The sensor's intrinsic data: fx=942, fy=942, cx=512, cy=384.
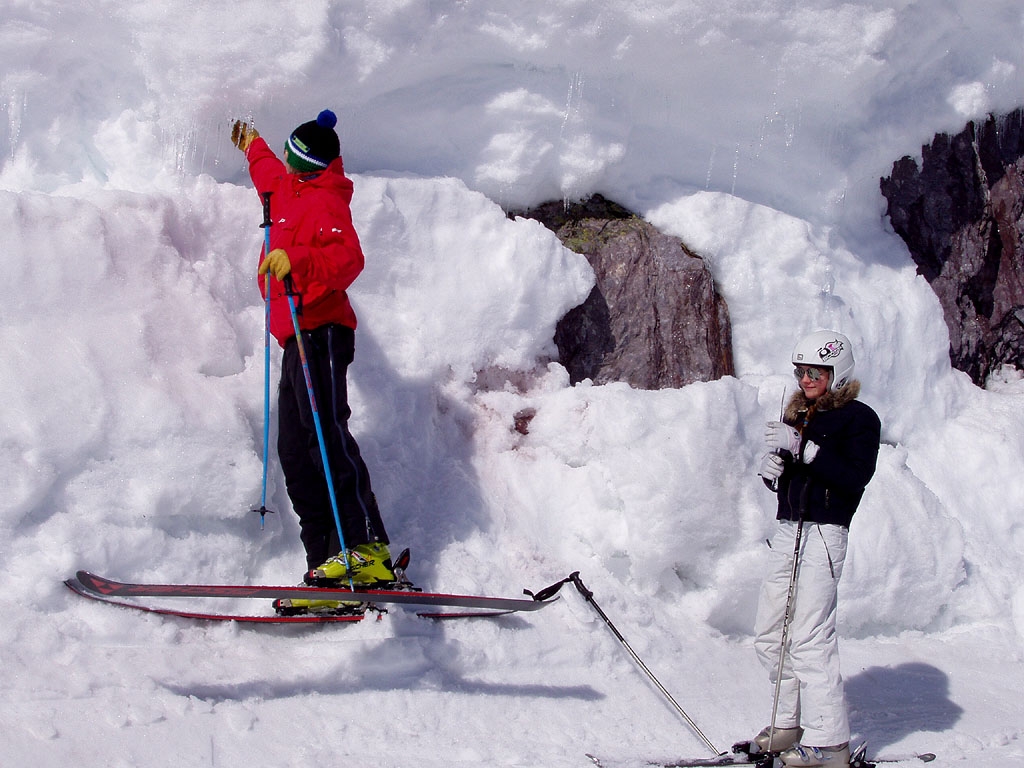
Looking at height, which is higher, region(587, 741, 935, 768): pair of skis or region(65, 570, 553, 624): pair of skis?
region(65, 570, 553, 624): pair of skis

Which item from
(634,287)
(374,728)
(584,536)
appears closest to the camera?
(374,728)

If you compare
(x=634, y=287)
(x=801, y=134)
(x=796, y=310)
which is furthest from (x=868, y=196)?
(x=634, y=287)

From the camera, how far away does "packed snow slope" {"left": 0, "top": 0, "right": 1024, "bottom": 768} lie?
4.04m

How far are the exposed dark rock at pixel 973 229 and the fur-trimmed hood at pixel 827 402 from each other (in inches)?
160

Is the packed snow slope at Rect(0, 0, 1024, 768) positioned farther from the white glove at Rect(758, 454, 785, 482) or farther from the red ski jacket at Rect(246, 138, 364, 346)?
the white glove at Rect(758, 454, 785, 482)

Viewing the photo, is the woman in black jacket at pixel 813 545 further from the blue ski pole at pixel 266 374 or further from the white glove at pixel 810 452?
the blue ski pole at pixel 266 374

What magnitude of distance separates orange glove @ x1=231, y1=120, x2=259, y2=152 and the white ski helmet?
9.99ft

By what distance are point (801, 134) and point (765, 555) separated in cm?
356

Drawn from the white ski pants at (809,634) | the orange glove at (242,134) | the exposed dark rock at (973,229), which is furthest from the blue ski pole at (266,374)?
the exposed dark rock at (973,229)

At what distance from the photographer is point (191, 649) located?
401 cm

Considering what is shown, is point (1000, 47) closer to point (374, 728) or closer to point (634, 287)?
point (634, 287)

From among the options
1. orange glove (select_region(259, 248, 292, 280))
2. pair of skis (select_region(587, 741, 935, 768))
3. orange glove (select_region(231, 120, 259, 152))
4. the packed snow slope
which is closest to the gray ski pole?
pair of skis (select_region(587, 741, 935, 768))

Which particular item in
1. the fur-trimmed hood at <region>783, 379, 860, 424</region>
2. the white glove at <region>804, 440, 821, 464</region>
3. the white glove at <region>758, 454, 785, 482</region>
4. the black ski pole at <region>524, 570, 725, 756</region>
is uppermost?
the fur-trimmed hood at <region>783, 379, 860, 424</region>

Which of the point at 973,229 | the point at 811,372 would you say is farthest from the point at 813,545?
the point at 973,229
